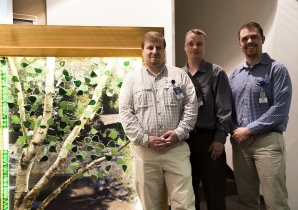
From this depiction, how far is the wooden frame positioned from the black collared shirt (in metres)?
0.50

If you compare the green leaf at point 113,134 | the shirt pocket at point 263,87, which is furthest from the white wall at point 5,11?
the shirt pocket at point 263,87

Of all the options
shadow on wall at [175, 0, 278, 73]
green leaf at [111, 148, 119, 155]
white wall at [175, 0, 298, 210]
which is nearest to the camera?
green leaf at [111, 148, 119, 155]

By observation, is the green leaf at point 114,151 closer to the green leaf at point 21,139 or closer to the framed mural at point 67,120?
the framed mural at point 67,120

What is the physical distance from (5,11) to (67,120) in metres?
1.16

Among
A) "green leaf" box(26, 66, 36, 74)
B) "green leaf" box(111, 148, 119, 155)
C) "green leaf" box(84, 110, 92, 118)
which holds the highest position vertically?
"green leaf" box(26, 66, 36, 74)

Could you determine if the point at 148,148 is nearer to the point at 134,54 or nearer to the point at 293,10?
the point at 134,54

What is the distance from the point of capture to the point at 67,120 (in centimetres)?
240

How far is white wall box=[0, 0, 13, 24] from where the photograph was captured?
2719 mm

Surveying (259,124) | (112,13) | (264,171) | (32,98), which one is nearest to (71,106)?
(32,98)

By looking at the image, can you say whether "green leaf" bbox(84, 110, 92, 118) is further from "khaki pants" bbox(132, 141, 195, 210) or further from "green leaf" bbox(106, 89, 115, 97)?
"khaki pants" bbox(132, 141, 195, 210)

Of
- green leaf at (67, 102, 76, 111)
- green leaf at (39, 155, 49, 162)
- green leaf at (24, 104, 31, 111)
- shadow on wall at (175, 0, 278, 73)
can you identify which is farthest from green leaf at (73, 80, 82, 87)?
shadow on wall at (175, 0, 278, 73)

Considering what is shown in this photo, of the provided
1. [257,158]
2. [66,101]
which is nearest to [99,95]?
[66,101]

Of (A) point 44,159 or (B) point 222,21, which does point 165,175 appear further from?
(B) point 222,21

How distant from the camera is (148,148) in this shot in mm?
2104
